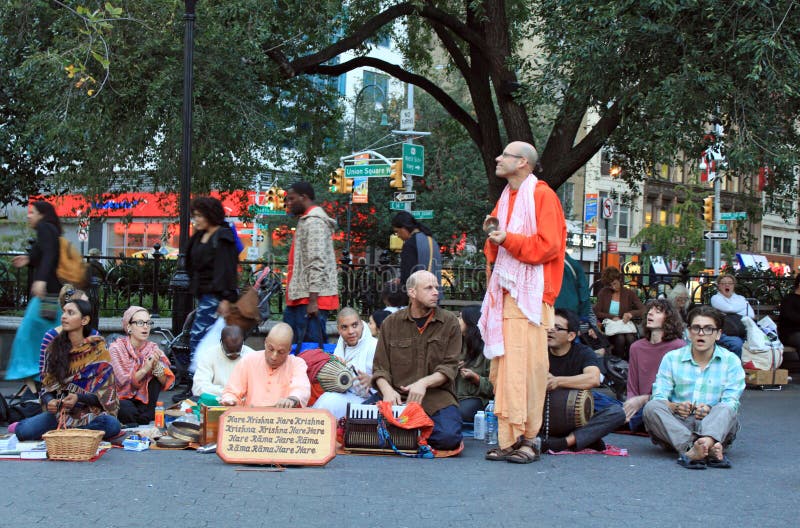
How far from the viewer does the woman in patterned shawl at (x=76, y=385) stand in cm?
768

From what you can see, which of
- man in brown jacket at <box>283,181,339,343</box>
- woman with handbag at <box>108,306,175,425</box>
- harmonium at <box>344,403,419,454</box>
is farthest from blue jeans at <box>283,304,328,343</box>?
harmonium at <box>344,403,419,454</box>

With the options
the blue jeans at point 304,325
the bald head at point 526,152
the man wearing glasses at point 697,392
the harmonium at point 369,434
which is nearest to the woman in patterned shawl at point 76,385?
the harmonium at point 369,434

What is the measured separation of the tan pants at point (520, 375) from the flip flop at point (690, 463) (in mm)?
1089

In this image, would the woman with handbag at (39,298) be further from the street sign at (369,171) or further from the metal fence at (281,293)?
the street sign at (369,171)

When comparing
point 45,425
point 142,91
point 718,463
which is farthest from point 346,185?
point 718,463

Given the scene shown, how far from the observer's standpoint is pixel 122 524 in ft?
16.6

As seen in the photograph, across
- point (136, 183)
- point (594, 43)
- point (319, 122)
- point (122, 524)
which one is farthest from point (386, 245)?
point (122, 524)

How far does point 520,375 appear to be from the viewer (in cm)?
720

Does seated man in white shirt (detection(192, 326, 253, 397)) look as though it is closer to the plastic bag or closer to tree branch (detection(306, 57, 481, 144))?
the plastic bag

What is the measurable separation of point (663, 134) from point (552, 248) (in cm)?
495

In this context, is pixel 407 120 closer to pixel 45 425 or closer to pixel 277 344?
pixel 277 344

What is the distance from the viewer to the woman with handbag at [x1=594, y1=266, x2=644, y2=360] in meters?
12.7

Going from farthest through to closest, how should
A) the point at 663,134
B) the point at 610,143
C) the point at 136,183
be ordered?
the point at 610,143 < the point at 136,183 < the point at 663,134

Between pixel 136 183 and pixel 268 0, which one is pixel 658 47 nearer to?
pixel 268 0
